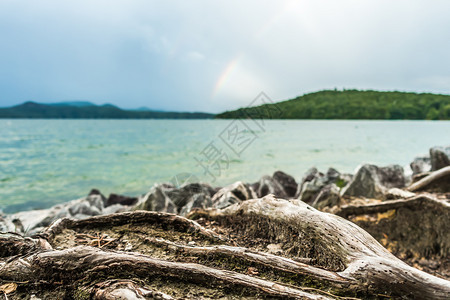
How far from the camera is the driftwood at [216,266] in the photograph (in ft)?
6.32

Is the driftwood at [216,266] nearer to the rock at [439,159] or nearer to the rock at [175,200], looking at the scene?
the rock at [175,200]

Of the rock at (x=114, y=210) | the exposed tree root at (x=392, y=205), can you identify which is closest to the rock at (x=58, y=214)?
the rock at (x=114, y=210)

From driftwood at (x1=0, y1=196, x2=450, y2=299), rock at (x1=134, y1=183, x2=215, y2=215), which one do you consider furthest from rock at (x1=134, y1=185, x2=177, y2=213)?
driftwood at (x1=0, y1=196, x2=450, y2=299)

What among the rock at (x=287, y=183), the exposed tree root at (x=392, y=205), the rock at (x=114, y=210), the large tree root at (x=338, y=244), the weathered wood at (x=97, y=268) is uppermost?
the large tree root at (x=338, y=244)

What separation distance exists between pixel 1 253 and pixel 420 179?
880cm

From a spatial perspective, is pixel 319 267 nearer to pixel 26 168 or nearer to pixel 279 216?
pixel 279 216

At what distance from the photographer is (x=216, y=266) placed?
88.4 inches

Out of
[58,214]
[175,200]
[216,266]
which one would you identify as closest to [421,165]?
[175,200]

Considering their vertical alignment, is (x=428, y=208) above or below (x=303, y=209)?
below

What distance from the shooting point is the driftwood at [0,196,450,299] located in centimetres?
193

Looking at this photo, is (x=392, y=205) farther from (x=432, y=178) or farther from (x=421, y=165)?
(x=421, y=165)

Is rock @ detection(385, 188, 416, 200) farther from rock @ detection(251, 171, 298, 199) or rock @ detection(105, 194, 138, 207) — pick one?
rock @ detection(105, 194, 138, 207)

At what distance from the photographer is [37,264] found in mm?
2160

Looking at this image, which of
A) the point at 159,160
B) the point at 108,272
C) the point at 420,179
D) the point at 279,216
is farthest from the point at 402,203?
the point at 159,160
